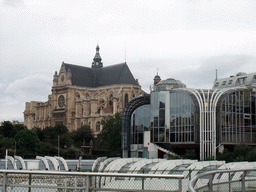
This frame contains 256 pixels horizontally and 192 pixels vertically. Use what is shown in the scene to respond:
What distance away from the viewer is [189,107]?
177 feet

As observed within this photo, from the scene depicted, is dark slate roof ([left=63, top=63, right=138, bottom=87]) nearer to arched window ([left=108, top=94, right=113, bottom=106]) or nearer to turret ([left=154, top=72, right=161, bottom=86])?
arched window ([left=108, top=94, right=113, bottom=106])

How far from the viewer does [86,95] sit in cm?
12538

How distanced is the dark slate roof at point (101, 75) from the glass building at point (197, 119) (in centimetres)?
5827

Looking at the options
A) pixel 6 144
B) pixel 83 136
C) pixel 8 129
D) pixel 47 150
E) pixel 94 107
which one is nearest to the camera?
pixel 47 150

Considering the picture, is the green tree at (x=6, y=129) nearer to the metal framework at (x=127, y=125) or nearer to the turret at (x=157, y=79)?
the turret at (x=157, y=79)

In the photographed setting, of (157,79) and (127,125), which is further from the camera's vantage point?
(157,79)

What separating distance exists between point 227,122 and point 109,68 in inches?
3011

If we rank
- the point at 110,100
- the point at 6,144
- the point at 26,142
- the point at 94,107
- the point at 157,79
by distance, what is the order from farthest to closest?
the point at 110,100 → the point at 94,107 → the point at 157,79 → the point at 26,142 → the point at 6,144

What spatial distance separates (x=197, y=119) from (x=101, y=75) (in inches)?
3029

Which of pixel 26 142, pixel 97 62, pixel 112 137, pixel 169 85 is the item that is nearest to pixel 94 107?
pixel 97 62

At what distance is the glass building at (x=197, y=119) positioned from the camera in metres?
52.8

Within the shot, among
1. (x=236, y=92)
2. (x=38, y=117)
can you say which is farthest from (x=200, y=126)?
(x=38, y=117)

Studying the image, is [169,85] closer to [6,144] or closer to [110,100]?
[6,144]

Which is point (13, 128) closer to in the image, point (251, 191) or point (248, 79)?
point (248, 79)
